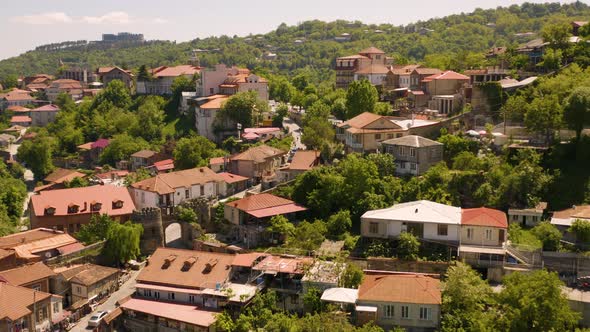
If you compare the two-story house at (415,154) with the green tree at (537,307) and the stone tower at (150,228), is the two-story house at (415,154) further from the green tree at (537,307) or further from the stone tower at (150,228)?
the stone tower at (150,228)

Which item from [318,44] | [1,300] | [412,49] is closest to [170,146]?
[1,300]

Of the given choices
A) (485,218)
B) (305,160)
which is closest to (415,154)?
(305,160)

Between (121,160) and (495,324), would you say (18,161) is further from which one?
(495,324)

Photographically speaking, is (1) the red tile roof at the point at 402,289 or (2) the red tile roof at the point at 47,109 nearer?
(1) the red tile roof at the point at 402,289

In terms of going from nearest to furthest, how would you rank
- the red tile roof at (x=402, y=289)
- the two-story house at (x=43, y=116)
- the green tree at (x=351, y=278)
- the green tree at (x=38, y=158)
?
the red tile roof at (x=402, y=289) → the green tree at (x=351, y=278) → the green tree at (x=38, y=158) → the two-story house at (x=43, y=116)

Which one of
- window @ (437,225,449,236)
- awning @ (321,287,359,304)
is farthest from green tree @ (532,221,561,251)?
awning @ (321,287,359,304)

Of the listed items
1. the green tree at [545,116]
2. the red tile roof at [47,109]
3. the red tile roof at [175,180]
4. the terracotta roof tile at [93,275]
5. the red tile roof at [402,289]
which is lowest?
the terracotta roof tile at [93,275]

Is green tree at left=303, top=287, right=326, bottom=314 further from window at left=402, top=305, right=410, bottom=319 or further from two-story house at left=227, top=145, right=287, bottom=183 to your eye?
two-story house at left=227, top=145, right=287, bottom=183

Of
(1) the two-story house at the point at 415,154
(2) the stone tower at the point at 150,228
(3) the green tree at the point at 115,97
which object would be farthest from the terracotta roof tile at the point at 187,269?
(3) the green tree at the point at 115,97
